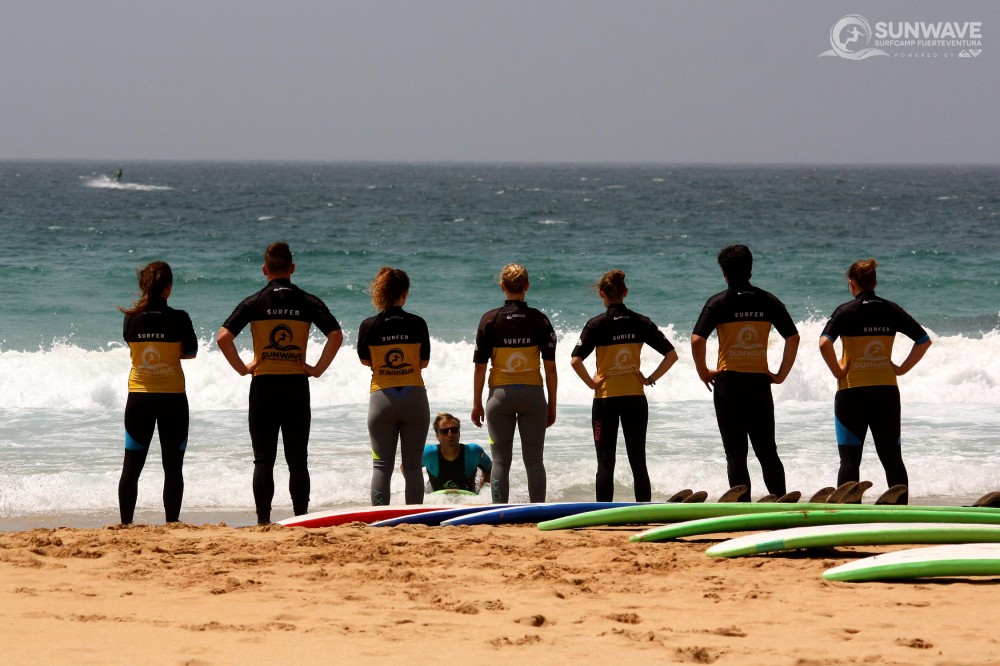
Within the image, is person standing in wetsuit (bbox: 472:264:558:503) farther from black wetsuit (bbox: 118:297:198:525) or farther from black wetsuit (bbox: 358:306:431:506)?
black wetsuit (bbox: 118:297:198:525)

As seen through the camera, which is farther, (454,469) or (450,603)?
(454,469)

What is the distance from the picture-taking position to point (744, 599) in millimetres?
4672

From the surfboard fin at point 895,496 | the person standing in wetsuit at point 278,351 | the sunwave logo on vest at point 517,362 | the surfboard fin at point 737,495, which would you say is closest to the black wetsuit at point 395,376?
the person standing in wetsuit at point 278,351

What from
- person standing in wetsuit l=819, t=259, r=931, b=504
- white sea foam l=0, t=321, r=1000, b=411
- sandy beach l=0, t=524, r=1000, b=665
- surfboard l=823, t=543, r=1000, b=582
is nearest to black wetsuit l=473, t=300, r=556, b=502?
sandy beach l=0, t=524, r=1000, b=665

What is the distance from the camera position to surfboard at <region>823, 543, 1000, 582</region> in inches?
193

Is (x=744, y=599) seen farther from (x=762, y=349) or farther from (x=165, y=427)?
(x=165, y=427)

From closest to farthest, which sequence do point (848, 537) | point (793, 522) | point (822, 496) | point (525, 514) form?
point (848, 537) < point (793, 522) < point (525, 514) < point (822, 496)

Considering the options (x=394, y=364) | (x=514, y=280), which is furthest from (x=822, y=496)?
(x=394, y=364)

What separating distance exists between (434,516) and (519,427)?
74 centimetres

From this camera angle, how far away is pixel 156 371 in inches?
247

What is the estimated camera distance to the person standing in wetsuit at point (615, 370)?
6633 mm

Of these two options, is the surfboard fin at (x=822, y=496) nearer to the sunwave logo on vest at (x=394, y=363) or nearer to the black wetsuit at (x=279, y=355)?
the sunwave logo on vest at (x=394, y=363)

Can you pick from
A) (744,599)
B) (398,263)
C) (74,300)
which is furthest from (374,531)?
(398,263)

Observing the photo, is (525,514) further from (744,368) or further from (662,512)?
(744,368)
